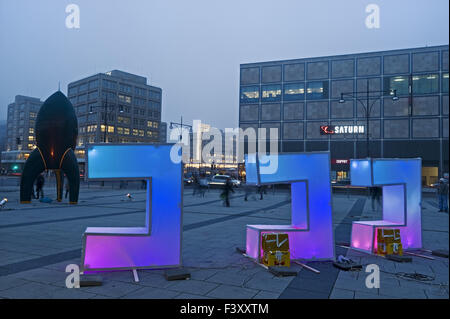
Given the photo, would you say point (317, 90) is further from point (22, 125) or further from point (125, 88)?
point (22, 125)

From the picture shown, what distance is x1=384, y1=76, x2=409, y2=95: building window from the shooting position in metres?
44.6

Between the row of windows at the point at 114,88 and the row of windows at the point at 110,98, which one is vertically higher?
the row of windows at the point at 114,88

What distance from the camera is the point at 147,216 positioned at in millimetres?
6312

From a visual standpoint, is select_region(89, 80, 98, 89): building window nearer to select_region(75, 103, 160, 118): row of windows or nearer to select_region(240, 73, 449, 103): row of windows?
select_region(75, 103, 160, 118): row of windows

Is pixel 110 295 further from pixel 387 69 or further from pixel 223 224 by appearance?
pixel 387 69

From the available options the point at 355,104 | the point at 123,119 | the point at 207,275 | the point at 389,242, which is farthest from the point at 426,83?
the point at 123,119

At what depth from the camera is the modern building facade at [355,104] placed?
43781 mm

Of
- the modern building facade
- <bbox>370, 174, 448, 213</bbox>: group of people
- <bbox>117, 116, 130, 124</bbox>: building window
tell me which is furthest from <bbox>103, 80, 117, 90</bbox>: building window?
<bbox>370, 174, 448, 213</bbox>: group of people

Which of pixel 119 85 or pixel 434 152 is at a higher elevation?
pixel 119 85

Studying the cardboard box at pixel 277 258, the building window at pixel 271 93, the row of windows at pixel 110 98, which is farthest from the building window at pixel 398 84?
the row of windows at pixel 110 98

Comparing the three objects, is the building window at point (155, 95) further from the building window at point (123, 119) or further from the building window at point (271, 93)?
the building window at point (271, 93)
